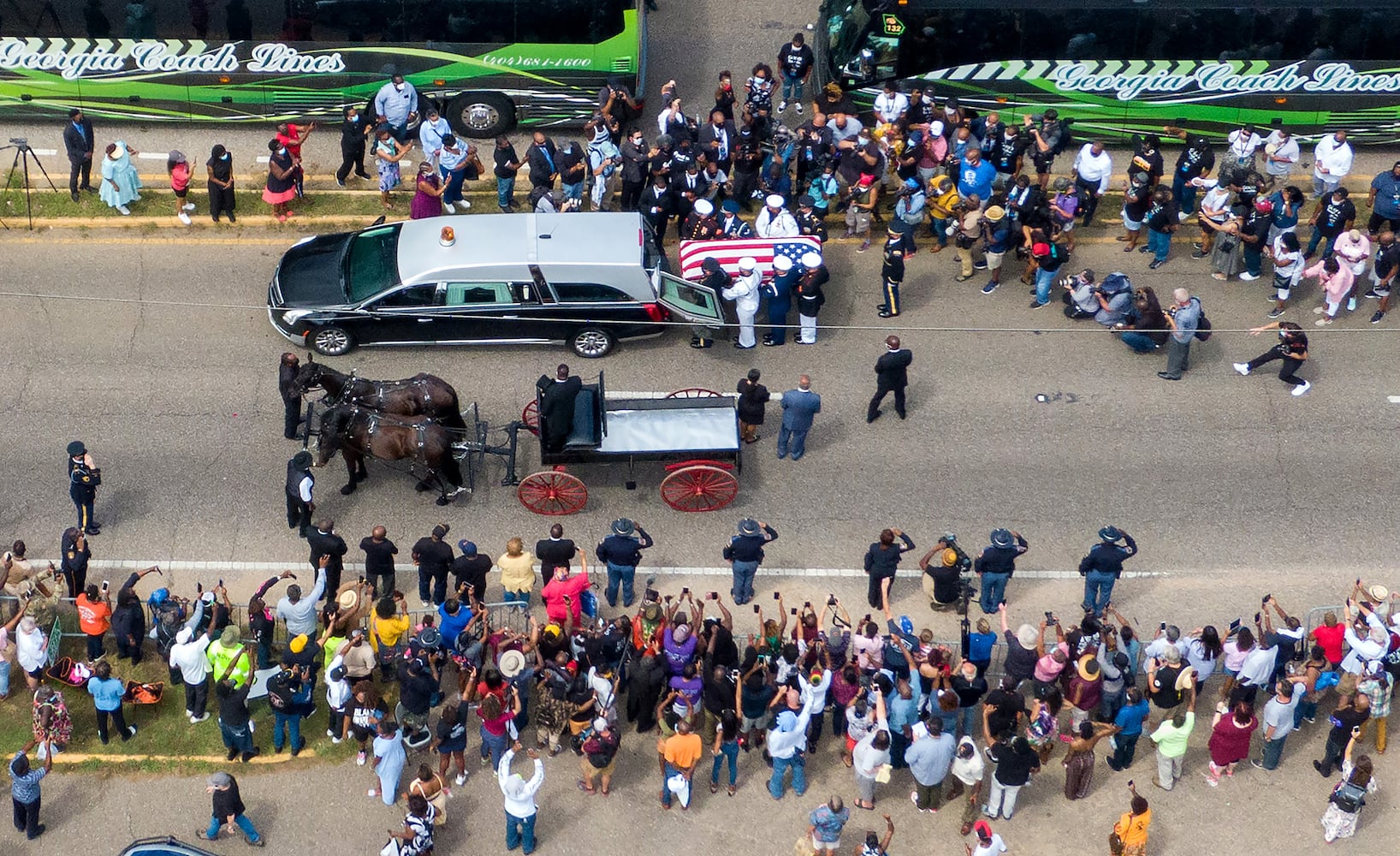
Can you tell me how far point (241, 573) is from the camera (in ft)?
61.6

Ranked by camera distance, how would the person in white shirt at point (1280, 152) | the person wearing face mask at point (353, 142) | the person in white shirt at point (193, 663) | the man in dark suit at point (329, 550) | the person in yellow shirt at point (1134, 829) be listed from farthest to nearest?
the person in white shirt at point (1280, 152) → the person wearing face mask at point (353, 142) → the man in dark suit at point (329, 550) → the person in white shirt at point (193, 663) → the person in yellow shirt at point (1134, 829)

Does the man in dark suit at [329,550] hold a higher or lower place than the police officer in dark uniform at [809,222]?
lower

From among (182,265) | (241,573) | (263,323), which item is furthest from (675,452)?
(182,265)

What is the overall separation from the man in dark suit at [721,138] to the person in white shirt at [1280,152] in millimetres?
7908

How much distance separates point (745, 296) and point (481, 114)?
21.9ft

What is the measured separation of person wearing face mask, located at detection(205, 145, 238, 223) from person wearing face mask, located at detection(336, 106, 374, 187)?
62.9 inches

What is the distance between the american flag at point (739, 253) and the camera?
72.8 ft

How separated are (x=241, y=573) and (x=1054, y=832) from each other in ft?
30.0

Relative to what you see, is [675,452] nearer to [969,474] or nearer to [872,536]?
[872,536]

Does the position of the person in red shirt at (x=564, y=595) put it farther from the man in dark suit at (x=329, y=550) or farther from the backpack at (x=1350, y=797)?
the backpack at (x=1350, y=797)

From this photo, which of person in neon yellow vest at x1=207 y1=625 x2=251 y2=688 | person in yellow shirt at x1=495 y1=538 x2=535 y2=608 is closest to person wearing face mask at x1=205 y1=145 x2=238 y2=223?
person in yellow shirt at x1=495 y1=538 x2=535 y2=608

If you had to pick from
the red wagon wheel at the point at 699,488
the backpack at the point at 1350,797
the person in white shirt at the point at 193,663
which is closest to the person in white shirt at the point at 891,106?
the red wagon wheel at the point at 699,488

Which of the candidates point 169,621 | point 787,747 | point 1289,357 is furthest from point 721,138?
point 169,621

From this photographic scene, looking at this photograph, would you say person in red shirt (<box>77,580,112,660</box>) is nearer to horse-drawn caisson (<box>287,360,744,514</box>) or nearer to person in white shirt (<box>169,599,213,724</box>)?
person in white shirt (<box>169,599,213,724</box>)
